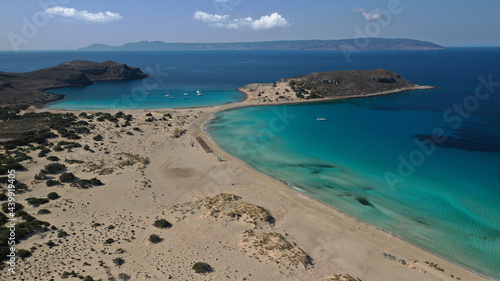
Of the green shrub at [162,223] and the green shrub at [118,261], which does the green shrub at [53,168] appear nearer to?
the green shrub at [162,223]

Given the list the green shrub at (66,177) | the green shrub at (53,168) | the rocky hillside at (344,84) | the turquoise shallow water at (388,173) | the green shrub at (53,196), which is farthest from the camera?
the rocky hillside at (344,84)

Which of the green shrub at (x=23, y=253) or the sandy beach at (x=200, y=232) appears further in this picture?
the sandy beach at (x=200, y=232)

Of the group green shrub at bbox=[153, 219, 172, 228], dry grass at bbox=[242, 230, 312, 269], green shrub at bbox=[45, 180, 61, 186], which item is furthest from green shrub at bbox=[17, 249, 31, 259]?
dry grass at bbox=[242, 230, 312, 269]

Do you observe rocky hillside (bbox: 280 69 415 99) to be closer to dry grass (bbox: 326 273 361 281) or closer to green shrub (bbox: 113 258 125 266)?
dry grass (bbox: 326 273 361 281)

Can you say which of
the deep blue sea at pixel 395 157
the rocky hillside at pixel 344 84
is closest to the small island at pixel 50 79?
the deep blue sea at pixel 395 157

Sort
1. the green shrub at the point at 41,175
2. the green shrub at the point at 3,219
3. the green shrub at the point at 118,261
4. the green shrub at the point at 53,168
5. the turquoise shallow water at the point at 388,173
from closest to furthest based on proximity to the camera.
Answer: the green shrub at the point at 118,261, the green shrub at the point at 3,219, the turquoise shallow water at the point at 388,173, the green shrub at the point at 41,175, the green shrub at the point at 53,168

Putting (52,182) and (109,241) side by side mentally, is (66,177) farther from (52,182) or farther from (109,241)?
(109,241)

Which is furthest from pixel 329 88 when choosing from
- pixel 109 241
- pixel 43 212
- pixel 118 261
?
pixel 118 261
